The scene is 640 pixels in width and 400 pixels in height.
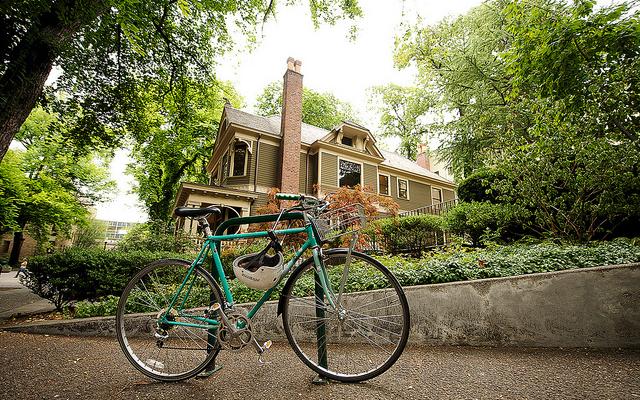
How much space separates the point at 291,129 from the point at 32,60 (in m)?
12.4

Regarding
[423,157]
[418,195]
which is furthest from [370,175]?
[423,157]

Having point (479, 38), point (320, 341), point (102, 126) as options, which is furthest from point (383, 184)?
point (320, 341)

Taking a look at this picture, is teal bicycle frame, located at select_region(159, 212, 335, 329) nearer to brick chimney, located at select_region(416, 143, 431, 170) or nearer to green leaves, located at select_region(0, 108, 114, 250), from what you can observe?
green leaves, located at select_region(0, 108, 114, 250)

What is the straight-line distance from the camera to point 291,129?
15797 mm

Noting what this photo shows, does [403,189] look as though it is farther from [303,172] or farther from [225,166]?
[225,166]

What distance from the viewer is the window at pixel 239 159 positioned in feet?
51.4

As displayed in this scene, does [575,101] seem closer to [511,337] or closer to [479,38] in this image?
[511,337]

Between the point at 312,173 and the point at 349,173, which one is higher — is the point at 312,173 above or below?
below

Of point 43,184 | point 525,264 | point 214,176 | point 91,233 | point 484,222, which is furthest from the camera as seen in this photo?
point 91,233

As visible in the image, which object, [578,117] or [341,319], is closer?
[341,319]

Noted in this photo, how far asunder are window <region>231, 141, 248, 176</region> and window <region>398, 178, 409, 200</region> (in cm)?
1199

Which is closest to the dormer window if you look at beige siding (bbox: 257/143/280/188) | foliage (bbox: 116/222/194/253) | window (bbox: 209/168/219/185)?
beige siding (bbox: 257/143/280/188)

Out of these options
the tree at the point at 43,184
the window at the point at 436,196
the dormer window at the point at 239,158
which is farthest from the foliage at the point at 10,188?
the window at the point at 436,196

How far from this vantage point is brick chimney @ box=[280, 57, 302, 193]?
49.9 feet
